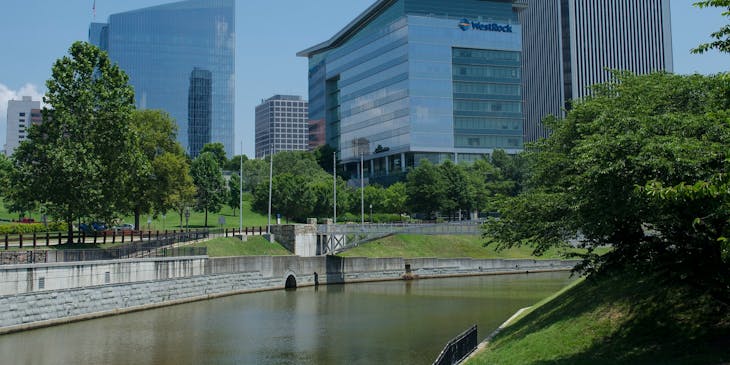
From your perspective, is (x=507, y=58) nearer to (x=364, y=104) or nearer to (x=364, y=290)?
(x=364, y=104)

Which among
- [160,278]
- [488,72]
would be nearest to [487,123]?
[488,72]

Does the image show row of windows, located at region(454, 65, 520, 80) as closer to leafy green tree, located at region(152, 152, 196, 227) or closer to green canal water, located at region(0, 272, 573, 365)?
leafy green tree, located at region(152, 152, 196, 227)

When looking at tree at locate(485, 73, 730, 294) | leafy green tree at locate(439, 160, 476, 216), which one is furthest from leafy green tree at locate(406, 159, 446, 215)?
tree at locate(485, 73, 730, 294)

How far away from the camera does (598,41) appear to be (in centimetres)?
18875

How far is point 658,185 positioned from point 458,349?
12.5 meters

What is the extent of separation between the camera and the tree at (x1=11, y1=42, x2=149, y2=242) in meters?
56.5

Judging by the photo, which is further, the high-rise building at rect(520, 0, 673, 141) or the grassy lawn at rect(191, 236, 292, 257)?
the high-rise building at rect(520, 0, 673, 141)

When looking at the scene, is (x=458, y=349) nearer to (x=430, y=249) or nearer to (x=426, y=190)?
(x=430, y=249)

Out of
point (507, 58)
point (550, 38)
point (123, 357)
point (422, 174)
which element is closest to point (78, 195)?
point (123, 357)

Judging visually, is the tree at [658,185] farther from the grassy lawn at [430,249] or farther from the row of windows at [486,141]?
the row of windows at [486,141]

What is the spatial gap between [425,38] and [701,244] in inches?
5446

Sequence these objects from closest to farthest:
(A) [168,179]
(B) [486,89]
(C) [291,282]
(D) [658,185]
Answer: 1. (D) [658,185]
2. (A) [168,179]
3. (C) [291,282]
4. (B) [486,89]

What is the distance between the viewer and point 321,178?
5655 inches

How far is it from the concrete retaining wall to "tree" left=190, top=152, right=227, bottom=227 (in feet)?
123
